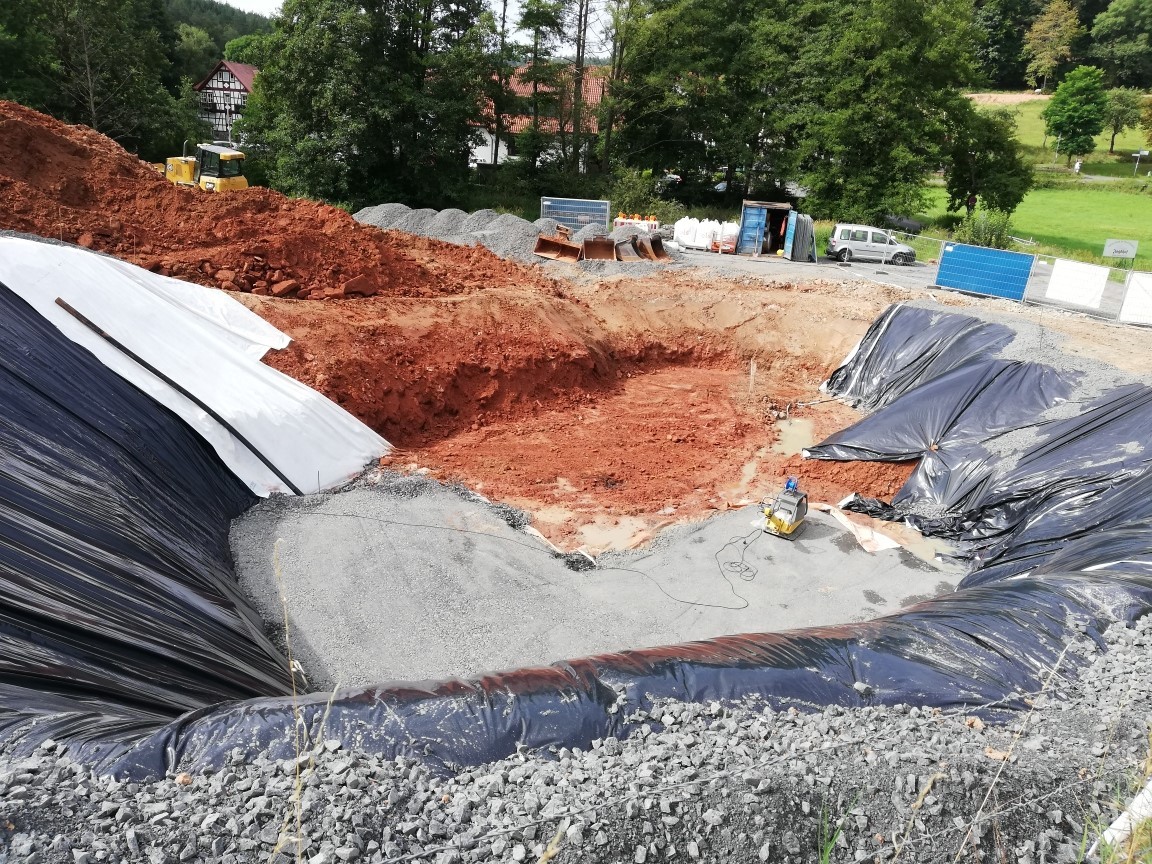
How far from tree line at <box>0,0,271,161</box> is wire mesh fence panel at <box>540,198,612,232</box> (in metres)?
20.9

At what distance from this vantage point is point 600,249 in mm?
20344

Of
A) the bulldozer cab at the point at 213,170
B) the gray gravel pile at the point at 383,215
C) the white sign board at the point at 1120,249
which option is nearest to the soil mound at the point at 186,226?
the bulldozer cab at the point at 213,170

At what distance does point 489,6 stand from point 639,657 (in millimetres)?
32984

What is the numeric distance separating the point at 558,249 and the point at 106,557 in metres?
16.2

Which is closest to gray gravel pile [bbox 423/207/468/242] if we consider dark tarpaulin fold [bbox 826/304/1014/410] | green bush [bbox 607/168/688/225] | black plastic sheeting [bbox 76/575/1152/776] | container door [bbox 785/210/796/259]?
green bush [bbox 607/168/688/225]

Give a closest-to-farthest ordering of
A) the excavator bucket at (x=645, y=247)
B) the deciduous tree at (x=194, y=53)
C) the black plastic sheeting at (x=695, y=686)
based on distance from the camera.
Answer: the black plastic sheeting at (x=695, y=686)
the excavator bucket at (x=645, y=247)
the deciduous tree at (x=194, y=53)

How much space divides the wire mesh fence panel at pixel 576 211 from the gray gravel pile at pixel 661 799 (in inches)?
920

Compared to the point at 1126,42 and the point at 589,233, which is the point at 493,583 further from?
the point at 1126,42

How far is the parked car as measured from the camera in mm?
24000

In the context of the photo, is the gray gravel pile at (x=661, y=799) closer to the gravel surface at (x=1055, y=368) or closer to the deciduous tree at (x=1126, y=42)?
the gravel surface at (x=1055, y=368)

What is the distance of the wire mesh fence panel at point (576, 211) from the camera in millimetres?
25953

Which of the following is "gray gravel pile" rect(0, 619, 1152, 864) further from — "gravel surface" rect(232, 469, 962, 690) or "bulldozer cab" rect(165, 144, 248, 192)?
"bulldozer cab" rect(165, 144, 248, 192)

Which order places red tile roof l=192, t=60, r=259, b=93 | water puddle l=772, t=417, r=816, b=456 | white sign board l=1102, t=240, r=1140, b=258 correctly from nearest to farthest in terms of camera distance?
water puddle l=772, t=417, r=816, b=456 < white sign board l=1102, t=240, r=1140, b=258 < red tile roof l=192, t=60, r=259, b=93

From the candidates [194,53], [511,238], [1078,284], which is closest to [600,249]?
[511,238]
